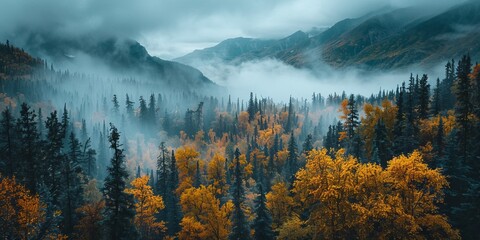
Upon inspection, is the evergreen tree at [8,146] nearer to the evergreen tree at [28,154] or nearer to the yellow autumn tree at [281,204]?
the evergreen tree at [28,154]

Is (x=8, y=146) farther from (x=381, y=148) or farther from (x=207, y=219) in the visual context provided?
(x=381, y=148)

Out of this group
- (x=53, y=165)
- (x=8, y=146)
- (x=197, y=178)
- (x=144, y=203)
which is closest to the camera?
(x=8, y=146)

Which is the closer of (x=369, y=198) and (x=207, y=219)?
(x=369, y=198)

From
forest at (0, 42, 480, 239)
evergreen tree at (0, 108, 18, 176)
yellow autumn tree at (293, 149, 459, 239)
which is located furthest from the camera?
evergreen tree at (0, 108, 18, 176)

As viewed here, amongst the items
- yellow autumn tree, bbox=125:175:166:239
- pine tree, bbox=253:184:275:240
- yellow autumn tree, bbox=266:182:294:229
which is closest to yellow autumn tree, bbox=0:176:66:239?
yellow autumn tree, bbox=125:175:166:239

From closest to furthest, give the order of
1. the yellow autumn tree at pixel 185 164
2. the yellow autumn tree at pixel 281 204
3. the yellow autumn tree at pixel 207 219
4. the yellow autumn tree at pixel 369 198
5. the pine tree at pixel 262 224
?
the yellow autumn tree at pixel 369 198 → the pine tree at pixel 262 224 → the yellow autumn tree at pixel 207 219 → the yellow autumn tree at pixel 281 204 → the yellow autumn tree at pixel 185 164

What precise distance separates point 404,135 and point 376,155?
5304mm

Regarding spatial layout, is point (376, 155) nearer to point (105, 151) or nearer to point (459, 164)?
point (459, 164)

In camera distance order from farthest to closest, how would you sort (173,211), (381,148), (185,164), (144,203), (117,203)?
(185,164), (173,211), (381,148), (144,203), (117,203)

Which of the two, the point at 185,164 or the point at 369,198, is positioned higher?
the point at 369,198

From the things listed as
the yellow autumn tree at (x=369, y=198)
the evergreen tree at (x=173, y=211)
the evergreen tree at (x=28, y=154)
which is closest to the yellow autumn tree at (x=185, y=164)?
the evergreen tree at (x=173, y=211)

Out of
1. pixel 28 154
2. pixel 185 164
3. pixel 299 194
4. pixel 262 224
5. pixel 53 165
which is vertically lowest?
pixel 262 224

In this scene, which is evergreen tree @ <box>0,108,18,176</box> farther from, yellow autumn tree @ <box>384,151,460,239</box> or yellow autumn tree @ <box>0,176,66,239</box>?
yellow autumn tree @ <box>384,151,460,239</box>

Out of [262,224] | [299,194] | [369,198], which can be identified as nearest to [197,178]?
[262,224]
